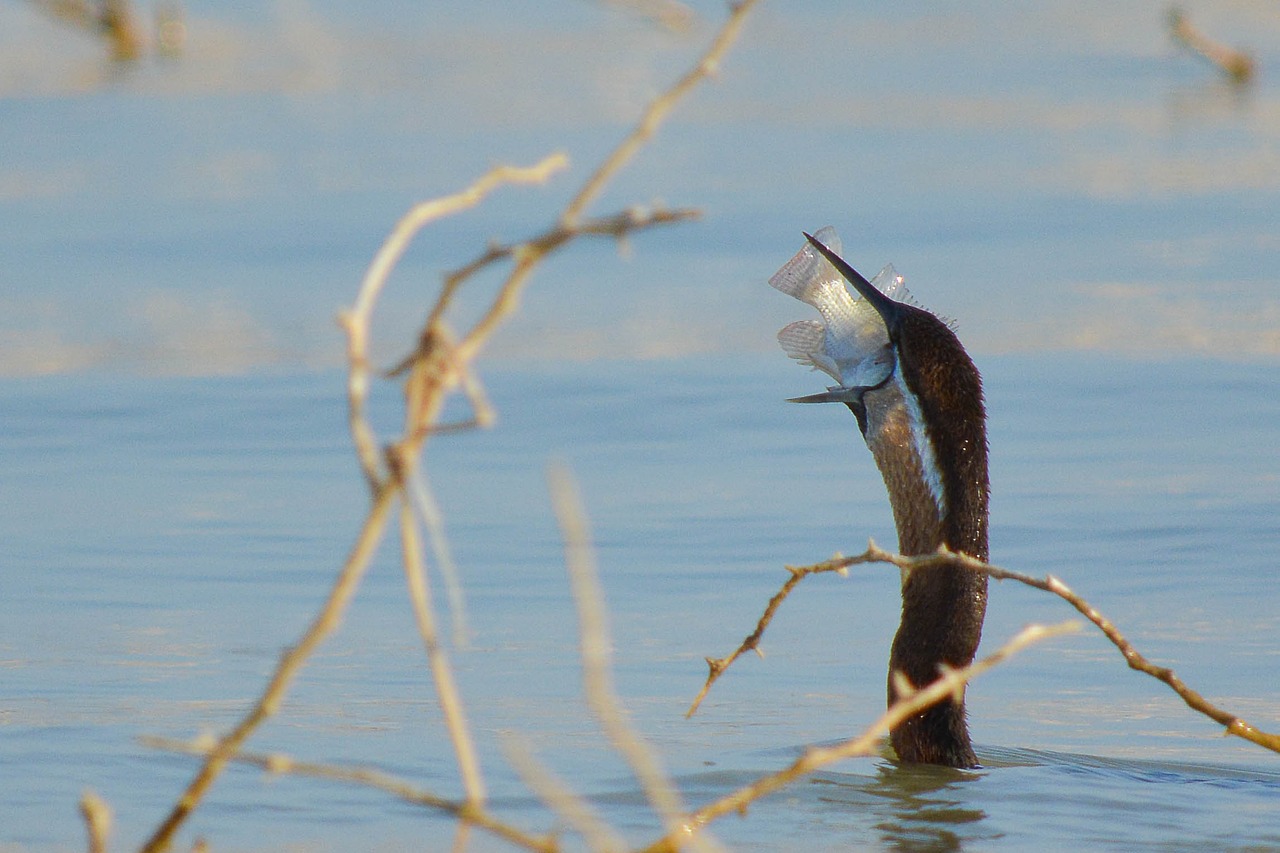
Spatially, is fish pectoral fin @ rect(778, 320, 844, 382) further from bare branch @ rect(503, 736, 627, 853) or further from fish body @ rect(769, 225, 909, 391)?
bare branch @ rect(503, 736, 627, 853)

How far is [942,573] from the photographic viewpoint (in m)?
4.06

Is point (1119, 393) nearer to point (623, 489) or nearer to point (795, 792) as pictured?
point (623, 489)

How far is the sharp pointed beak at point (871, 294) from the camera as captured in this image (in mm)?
4160

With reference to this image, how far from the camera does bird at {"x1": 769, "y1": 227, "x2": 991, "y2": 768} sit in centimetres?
403

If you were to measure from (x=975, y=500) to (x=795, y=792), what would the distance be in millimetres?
684

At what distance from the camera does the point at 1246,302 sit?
29.3 ft

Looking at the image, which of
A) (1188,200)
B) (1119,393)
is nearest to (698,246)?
(1188,200)

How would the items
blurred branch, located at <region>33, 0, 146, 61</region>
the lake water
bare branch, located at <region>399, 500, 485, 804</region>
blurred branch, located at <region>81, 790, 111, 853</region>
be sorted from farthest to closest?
blurred branch, located at <region>33, 0, 146, 61</region>, the lake water, blurred branch, located at <region>81, 790, 111, 853</region>, bare branch, located at <region>399, 500, 485, 804</region>

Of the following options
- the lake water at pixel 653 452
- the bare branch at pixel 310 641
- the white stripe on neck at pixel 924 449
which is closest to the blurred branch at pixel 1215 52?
the lake water at pixel 653 452

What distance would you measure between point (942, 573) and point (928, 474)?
0.20 metres

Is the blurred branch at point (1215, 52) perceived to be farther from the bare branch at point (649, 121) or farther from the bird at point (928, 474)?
the bare branch at point (649, 121)

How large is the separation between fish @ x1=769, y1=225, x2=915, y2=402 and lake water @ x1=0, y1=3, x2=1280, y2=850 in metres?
0.71

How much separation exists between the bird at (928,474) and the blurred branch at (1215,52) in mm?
11103

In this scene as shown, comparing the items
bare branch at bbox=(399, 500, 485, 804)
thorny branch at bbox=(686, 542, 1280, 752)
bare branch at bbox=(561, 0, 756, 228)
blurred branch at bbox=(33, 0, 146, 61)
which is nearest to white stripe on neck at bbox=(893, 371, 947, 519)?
thorny branch at bbox=(686, 542, 1280, 752)
